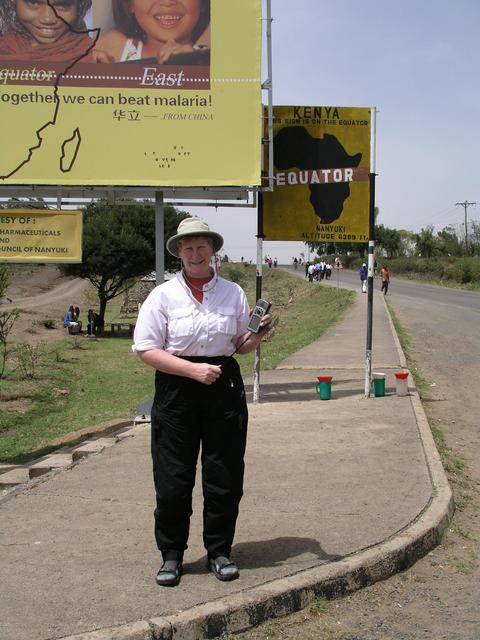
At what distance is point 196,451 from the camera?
4016mm

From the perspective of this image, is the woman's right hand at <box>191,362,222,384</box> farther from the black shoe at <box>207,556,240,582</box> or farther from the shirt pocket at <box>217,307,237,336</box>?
the black shoe at <box>207,556,240,582</box>

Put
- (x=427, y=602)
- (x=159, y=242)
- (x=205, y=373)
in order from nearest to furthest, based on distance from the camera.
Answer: (x=205, y=373) < (x=427, y=602) < (x=159, y=242)

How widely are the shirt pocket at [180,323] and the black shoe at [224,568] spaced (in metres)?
1.20

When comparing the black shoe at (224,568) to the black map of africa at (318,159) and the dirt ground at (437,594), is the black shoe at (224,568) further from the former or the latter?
the black map of africa at (318,159)

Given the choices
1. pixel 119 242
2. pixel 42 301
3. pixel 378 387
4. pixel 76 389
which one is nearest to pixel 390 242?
pixel 42 301

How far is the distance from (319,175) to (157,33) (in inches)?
102

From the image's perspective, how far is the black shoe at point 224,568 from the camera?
3867 millimetres

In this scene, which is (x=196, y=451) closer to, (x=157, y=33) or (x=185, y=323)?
(x=185, y=323)

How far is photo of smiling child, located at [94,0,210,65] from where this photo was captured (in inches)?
338

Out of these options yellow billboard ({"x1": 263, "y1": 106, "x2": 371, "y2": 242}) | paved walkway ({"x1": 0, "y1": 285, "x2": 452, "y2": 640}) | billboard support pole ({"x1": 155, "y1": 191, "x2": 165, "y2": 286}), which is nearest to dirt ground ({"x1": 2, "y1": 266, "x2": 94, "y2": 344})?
billboard support pole ({"x1": 155, "y1": 191, "x2": 165, "y2": 286})

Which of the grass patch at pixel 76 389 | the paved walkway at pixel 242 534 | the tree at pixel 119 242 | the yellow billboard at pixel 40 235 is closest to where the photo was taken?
the paved walkway at pixel 242 534

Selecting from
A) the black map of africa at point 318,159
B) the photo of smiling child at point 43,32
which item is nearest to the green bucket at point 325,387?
the black map of africa at point 318,159

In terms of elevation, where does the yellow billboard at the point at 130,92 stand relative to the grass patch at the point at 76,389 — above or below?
above

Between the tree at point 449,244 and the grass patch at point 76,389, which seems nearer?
the grass patch at point 76,389
